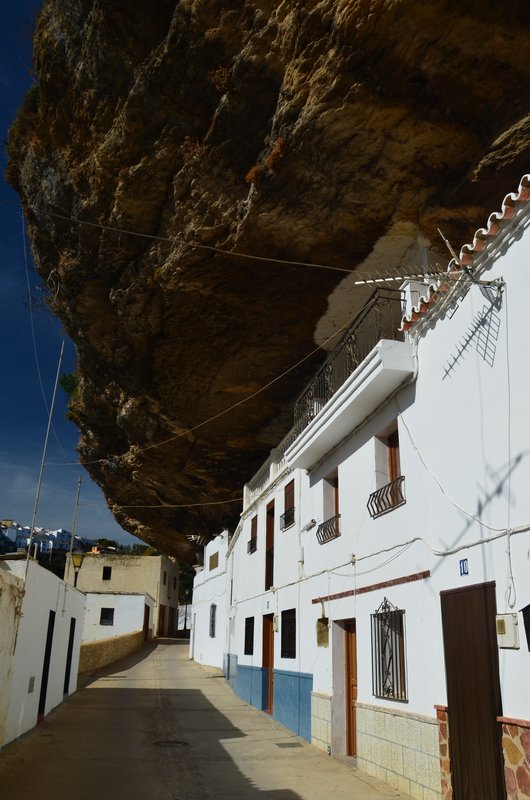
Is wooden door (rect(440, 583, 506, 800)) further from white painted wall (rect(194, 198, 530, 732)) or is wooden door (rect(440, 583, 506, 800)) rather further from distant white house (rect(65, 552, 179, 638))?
distant white house (rect(65, 552, 179, 638))

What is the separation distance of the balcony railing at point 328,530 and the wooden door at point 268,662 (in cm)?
443

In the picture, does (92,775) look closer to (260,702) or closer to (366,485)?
(366,485)

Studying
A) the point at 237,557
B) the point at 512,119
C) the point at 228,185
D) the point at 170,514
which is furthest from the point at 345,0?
the point at 170,514

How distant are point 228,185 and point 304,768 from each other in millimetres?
9479

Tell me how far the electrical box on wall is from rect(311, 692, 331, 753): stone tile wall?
5.06 metres

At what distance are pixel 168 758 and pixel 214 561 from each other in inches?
737

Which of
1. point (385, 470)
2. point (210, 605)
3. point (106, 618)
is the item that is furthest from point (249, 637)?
point (106, 618)

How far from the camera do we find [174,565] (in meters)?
50.1

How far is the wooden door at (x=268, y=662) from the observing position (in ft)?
48.3

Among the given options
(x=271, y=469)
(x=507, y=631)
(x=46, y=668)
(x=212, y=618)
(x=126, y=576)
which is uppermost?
(x=271, y=469)

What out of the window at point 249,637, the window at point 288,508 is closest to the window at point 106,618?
the window at point 249,637

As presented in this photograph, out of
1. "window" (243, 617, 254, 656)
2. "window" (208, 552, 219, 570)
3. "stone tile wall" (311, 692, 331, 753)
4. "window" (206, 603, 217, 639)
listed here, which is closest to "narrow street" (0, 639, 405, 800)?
"stone tile wall" (311, 692, 331, 753)

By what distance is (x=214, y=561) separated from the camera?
28.2 m

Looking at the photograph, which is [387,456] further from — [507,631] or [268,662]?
[268,662]
